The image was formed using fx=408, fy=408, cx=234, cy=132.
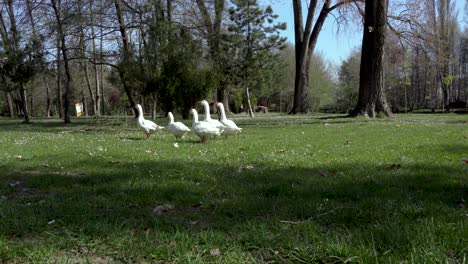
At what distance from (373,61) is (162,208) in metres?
16.9

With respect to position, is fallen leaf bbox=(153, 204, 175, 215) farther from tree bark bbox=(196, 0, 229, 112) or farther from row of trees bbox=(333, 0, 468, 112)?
row of trees bbox=(333, 0, 468, 112)

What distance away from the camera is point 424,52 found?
25.0 m

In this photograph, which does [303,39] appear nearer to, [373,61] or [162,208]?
[373,61]

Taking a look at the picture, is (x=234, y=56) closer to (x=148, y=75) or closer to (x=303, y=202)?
(x=148, y=75)

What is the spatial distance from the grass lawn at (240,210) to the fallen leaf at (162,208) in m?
0.01

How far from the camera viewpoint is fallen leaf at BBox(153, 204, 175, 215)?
4.05 m

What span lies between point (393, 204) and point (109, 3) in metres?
23.9

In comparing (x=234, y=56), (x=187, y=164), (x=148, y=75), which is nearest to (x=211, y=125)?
(x=187, y=164)

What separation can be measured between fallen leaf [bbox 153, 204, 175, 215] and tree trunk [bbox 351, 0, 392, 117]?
54.6 ft

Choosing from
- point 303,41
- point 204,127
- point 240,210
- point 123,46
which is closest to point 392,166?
point 240,210

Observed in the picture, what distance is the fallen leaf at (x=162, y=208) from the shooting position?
405 cm

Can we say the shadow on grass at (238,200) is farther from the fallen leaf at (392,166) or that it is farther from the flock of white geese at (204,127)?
the flock of white geese at (204,127)

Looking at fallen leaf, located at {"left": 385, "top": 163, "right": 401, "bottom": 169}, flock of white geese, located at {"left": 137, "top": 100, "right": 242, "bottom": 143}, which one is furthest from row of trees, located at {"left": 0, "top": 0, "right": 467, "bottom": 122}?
fallen leaf, located at {"left": 385, "top": 163, "right": 401, "bottom": 169}

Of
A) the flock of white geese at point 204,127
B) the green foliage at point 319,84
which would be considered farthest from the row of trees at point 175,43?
the green foliage at point 319,84
